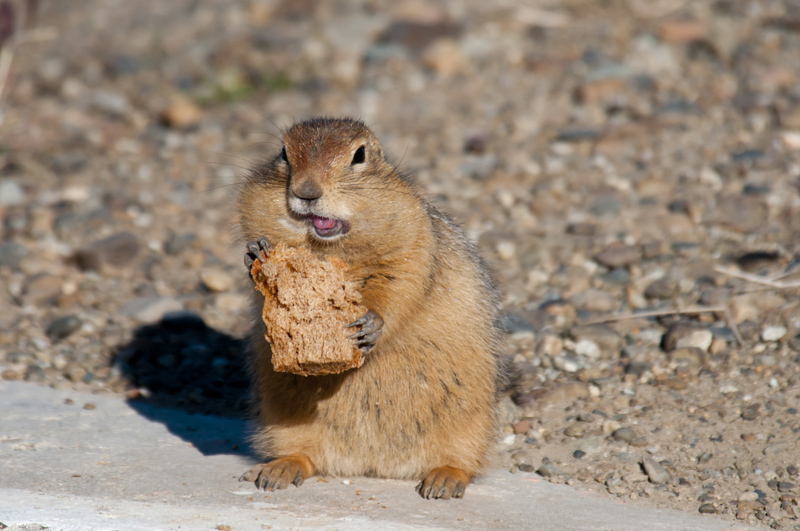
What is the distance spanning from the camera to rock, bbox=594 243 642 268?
6.27m

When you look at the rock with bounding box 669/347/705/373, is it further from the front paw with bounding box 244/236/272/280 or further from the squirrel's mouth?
the front paw with bounding box 244/236/272/280

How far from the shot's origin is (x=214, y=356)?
5672 millimetres

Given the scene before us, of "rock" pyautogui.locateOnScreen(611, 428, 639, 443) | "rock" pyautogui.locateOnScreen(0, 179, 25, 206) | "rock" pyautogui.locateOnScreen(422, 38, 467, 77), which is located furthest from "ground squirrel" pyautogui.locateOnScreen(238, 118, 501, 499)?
"rock" pyautogui.locateOnScreen(422, 38, 467, 77)

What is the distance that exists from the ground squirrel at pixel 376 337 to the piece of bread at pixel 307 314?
0.27ft

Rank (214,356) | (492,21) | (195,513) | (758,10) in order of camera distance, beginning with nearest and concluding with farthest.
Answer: (195,513), (214,356), (758,10), (492,21)

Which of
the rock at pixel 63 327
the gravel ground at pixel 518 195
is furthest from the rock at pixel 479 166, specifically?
the rock at pixel 63 327

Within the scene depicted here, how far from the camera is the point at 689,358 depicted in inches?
202

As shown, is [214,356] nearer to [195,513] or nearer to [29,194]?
[195,513]

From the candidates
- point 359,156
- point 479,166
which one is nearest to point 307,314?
point 359,156

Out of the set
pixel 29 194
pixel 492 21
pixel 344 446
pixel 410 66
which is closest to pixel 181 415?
pixel 344 446

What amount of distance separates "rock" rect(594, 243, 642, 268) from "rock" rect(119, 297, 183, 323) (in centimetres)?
293

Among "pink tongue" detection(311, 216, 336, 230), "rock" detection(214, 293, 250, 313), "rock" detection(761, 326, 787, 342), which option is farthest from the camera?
"rock" detection(214, 293, 250, 313)

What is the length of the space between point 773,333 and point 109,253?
4.49 metres

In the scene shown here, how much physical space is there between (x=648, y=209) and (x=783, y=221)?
0.96m
